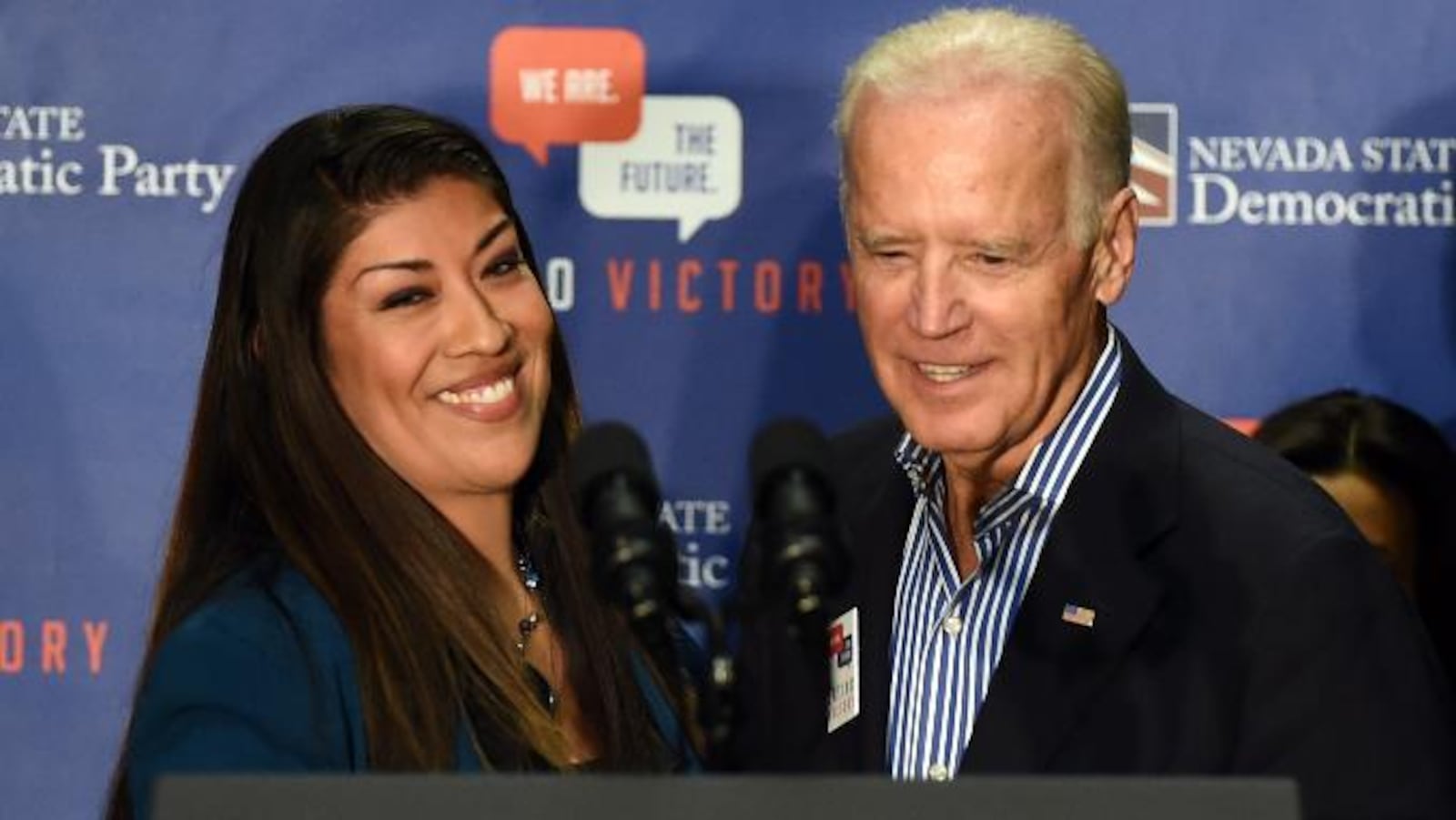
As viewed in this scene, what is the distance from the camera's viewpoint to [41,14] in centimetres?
382

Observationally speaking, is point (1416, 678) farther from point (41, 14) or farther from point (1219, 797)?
point (41, 14)

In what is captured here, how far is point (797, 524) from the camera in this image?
1.93 meters

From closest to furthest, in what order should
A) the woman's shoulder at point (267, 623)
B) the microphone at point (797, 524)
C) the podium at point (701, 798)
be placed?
1. the podium at point (701, 798)
2. the microphone at point (797, 524)
3. the woman's shoulder at point (267, 623)

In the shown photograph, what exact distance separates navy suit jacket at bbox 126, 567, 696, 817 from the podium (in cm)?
72

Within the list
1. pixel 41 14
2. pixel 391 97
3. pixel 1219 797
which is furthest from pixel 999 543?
pixel 41 14

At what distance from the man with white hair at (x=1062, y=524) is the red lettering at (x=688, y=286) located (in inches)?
37.5

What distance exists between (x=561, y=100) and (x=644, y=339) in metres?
0.37

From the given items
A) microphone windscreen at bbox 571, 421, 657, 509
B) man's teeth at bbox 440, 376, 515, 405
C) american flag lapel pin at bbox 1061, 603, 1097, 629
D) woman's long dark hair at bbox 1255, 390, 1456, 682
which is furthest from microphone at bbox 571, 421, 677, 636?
woman's long dark hair at bbox 1255, 390, 1456, 682

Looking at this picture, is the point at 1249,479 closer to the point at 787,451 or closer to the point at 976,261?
the point at 976,261

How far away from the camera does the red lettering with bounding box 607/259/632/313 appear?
150 inches

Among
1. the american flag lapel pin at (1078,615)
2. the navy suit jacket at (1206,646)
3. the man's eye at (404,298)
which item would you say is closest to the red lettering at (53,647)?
the man's eye at (404,298)

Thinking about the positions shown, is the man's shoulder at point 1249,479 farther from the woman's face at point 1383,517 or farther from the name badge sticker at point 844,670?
the woman's face at point 1383,517

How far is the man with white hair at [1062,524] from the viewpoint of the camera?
2.54 meters

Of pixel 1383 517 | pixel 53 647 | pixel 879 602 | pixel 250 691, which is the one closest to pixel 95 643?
pixel 53 647
